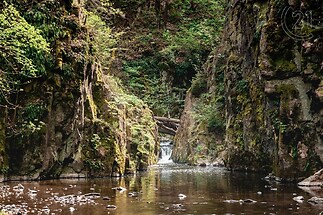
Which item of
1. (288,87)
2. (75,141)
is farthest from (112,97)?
(288,87)

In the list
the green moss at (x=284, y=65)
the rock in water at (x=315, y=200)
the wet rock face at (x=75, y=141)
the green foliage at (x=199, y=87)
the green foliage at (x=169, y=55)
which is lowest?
the rock in water at (x=315, y=200)

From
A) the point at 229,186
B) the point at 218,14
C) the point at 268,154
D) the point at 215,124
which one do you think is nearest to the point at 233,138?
the point at 268,154

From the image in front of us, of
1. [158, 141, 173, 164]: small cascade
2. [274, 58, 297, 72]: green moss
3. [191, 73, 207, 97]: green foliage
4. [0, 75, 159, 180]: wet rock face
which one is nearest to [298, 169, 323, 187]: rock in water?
[274, 58, 297, 72]: green moss

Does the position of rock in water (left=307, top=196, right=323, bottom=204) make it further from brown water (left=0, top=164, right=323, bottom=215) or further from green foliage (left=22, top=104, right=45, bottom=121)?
green foliage (left=22, top=104, right=45, bottom=121)

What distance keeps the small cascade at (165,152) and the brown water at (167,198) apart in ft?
78.8

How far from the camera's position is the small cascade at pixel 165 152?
135 feet

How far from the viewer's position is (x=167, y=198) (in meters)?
12.9

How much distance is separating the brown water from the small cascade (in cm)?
2401

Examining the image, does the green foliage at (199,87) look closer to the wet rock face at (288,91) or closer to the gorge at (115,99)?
the gorge at (115,99)

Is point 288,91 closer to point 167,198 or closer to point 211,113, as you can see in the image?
point 167,198

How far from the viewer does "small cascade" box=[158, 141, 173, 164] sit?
135 feet

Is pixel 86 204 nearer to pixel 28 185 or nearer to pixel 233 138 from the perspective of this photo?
pixel 28 185

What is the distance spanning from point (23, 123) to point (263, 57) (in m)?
9.76

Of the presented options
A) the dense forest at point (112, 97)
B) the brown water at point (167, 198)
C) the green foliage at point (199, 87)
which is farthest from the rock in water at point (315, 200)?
the green foliage at point (199, 87)
